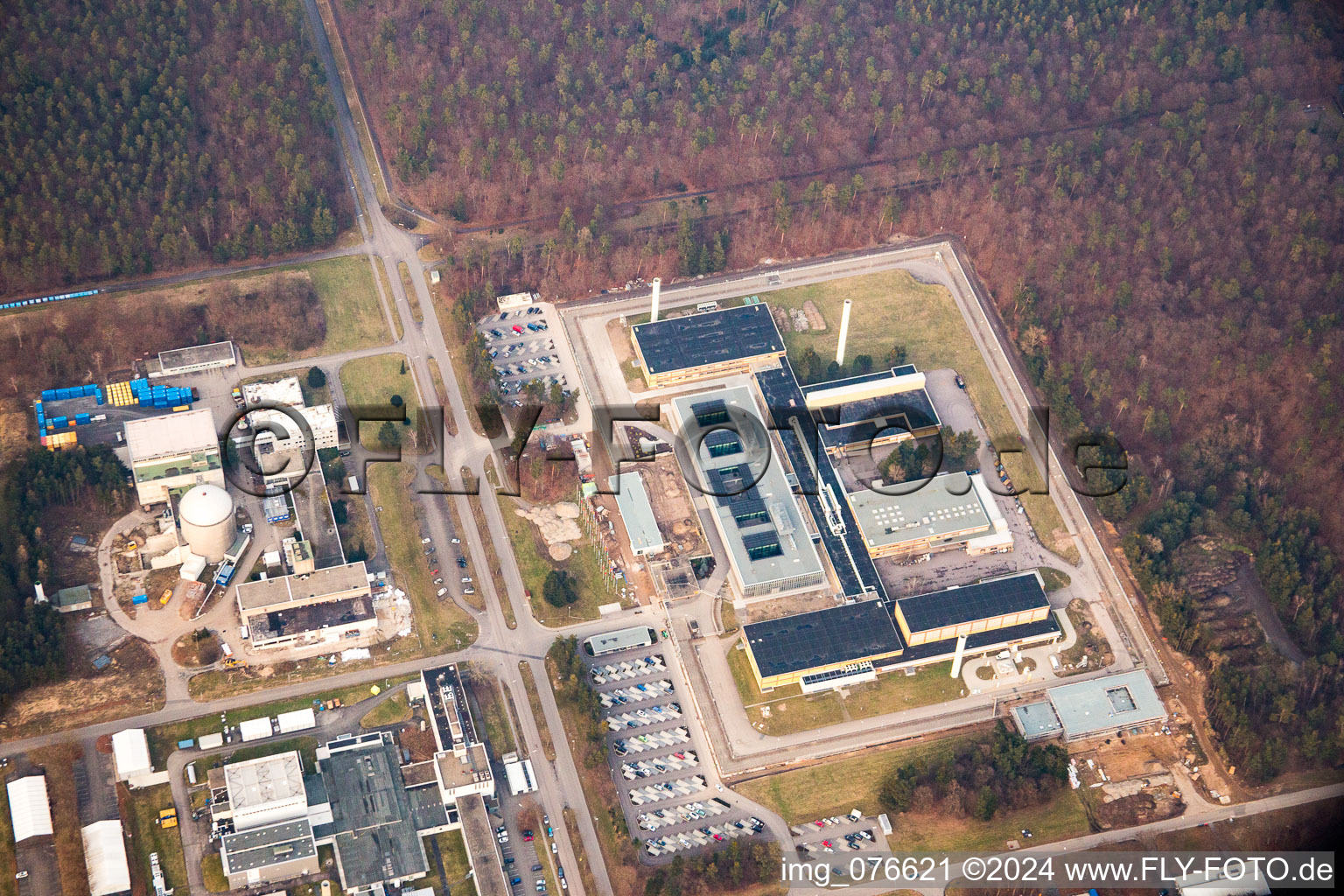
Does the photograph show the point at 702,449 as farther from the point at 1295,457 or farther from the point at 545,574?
the point at 1295,457

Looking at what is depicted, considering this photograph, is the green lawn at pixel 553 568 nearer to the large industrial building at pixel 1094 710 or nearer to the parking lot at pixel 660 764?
the parking lot at pixel 660 764

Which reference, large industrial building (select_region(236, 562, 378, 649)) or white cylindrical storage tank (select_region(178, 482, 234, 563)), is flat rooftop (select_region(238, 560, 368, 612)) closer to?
large industrial building (select_region(236, 562, 378, 649))

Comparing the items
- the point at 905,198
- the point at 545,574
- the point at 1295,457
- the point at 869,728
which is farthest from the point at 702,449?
the point at 1295,457

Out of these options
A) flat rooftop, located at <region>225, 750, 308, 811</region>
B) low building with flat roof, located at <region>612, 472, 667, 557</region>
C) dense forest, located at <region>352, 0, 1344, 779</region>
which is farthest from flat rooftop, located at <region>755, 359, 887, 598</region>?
flat rooftop, located at <region>225, 750, 308, 811</region>

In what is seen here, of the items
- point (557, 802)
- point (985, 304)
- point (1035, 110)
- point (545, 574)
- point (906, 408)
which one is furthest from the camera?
point (1035, 110)

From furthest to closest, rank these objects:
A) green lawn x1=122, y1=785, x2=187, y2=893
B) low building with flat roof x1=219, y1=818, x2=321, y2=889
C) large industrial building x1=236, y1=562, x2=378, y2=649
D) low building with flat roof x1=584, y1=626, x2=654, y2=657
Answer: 1. low building with flat roof x1=584, y1=626, x2=654, y2=657
2. large industrial building x1=236, y1=562, x2=378, y2=649
3. green lawn x1=122, y1=785, x2=187, y2=893
4. low building with flat roof x1=219, y1=818, x2=321, y2=889

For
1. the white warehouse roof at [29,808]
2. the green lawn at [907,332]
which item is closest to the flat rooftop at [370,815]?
the white warehouse roof at [29,808]
